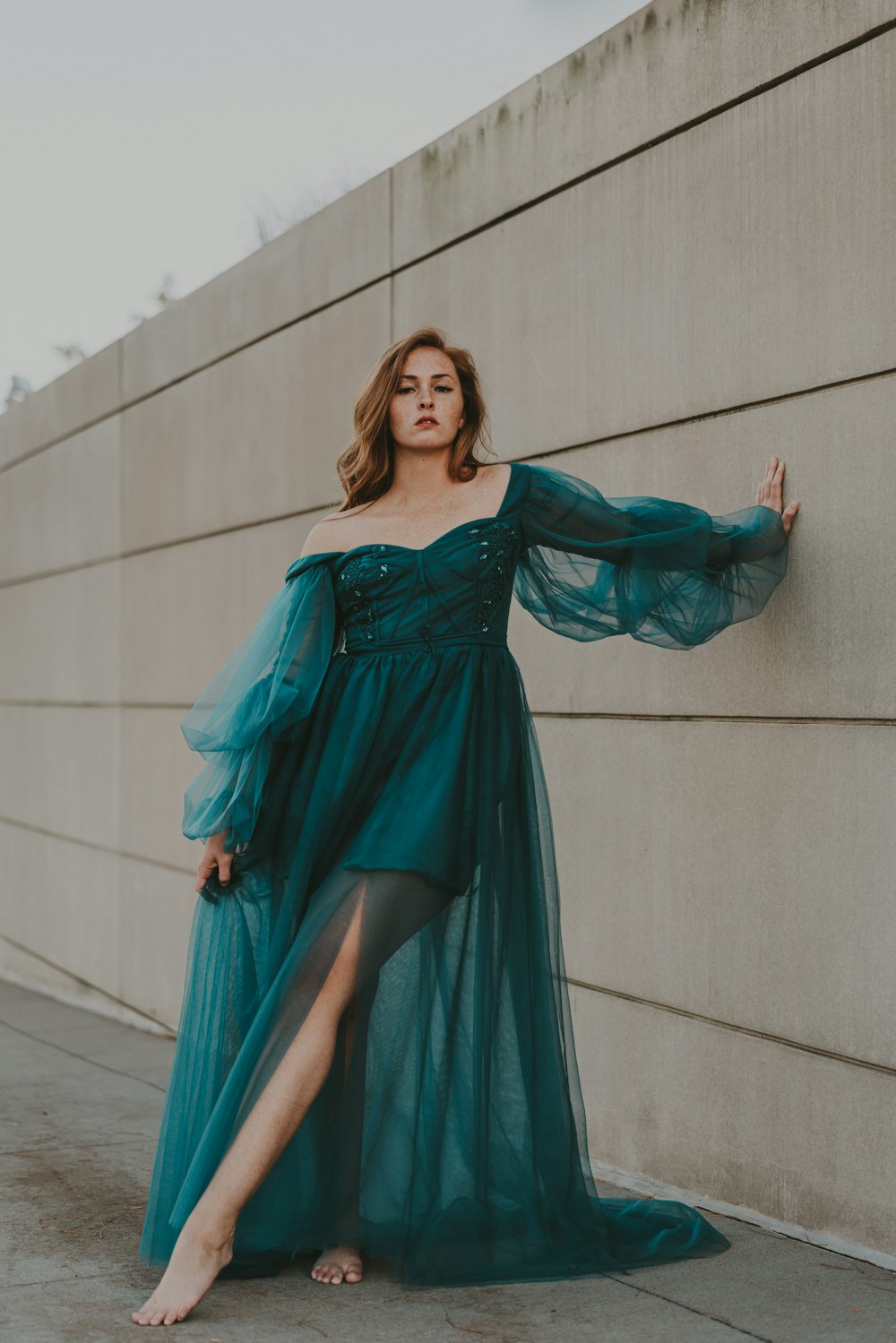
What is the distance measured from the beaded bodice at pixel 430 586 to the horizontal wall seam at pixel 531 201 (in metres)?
1.40

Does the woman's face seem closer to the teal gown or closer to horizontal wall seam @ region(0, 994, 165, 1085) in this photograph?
the teal gown

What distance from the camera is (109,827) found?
8.73 metres

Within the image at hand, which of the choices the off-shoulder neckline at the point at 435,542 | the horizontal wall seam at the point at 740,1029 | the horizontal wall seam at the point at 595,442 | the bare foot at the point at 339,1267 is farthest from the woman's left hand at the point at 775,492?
the bare foot at the point at 339,1267

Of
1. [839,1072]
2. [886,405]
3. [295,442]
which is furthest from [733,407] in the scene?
[295,442]

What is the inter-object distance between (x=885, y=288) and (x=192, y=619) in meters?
4.70

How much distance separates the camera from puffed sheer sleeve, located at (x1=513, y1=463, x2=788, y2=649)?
155 inches

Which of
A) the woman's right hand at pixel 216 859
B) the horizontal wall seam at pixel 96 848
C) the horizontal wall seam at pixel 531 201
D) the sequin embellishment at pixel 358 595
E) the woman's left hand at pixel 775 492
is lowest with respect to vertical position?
the horizontal wall seam at pixel 96 848

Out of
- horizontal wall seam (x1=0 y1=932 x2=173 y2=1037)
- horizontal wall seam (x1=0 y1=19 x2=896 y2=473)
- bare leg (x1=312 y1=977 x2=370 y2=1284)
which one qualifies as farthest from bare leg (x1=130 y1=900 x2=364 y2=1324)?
horizontal wall seam (x1=0 y1=932 x2=173 y2=1037)

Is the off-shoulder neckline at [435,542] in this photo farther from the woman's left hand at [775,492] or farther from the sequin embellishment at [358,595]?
the woman's left hand at [775,492]

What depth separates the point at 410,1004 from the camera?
3746 millimetres

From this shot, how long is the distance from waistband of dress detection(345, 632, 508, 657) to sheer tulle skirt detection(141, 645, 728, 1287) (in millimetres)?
23

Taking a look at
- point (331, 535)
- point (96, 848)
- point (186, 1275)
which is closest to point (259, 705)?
point (331, 535)

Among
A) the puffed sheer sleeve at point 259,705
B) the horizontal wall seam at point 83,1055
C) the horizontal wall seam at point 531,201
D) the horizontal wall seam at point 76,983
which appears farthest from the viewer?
the horizontal wall seam at point 76,983

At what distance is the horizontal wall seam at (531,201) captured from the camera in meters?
3.98
